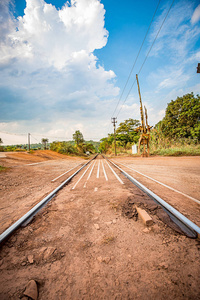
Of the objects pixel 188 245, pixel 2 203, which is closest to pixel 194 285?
pixel 188 245

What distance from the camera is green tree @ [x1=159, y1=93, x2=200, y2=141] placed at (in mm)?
20250

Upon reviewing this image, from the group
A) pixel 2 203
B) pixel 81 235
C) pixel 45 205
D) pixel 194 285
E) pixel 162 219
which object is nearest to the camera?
pixel 194 285

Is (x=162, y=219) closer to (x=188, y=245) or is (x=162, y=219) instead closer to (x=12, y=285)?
(x=188, y=245)

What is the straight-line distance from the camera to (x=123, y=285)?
3.31 ft

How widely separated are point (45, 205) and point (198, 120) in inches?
1067

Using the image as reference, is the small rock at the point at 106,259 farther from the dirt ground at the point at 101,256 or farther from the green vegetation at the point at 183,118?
the green vegetation at the point at 183,118

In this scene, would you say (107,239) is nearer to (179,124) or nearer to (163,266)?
(163,266)

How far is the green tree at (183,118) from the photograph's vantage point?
797 inches

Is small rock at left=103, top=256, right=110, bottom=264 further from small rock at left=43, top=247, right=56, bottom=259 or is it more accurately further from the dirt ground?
small rock at left=43, top=247, right=56, bottom=259

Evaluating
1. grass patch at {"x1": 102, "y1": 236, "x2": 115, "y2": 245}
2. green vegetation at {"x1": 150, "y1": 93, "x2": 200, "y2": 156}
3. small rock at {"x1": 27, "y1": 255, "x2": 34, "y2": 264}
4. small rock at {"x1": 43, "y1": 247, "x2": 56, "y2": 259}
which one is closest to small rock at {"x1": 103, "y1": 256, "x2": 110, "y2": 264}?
grass patch at {"x1": 102, "y1": 236, "x2": 115, "y2": 245}

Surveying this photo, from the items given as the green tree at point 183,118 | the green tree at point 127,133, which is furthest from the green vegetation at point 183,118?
the green tree at point 127,133

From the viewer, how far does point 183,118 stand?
71.3 feet

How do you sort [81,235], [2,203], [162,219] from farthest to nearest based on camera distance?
[2,203]
[162,219]
[81,235]

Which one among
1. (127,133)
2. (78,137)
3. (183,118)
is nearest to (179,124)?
(183,118)
